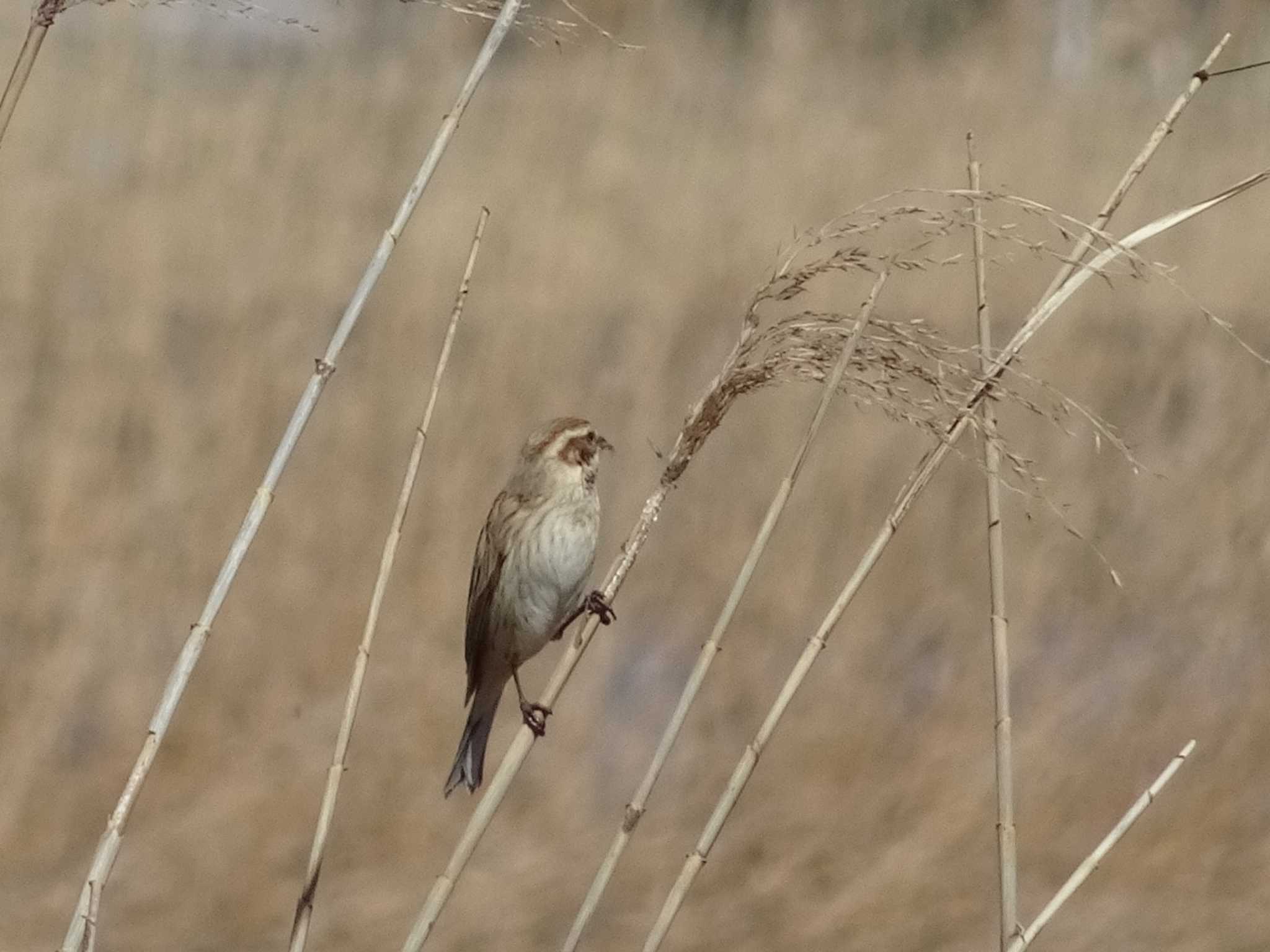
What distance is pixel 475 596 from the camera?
3.04 metres

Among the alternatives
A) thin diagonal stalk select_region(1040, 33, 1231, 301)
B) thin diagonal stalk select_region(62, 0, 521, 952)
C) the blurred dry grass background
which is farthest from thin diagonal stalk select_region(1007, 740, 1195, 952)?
the blurred dry grass background

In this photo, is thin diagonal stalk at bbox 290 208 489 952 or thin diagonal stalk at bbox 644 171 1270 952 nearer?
thin diagonal stalk at bbox 644 171 1270 952

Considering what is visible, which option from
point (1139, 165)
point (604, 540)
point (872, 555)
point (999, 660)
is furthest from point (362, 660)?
point (604, 540)

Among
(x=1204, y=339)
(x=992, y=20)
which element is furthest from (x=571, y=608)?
(x=992, y=20)

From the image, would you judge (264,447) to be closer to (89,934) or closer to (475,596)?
(475,596)

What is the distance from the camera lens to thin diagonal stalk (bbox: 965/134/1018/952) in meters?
1.82

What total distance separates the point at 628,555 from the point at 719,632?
0.13m

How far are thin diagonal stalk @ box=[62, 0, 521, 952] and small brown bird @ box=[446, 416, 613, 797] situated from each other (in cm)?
100

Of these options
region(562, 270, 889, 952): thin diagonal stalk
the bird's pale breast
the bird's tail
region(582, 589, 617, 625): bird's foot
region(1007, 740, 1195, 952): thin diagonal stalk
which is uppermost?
the bird's pale breast

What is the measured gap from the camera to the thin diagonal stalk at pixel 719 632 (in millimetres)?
1676

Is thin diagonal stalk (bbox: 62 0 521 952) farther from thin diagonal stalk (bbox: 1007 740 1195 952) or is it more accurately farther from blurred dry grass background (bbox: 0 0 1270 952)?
blurred dry grass background (bbox: 0 0 1270 952)

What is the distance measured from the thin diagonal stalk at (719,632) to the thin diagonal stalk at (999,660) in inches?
5.3

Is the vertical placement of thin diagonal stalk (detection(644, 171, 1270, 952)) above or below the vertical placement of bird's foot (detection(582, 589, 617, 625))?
below

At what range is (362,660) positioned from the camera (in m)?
1.91
